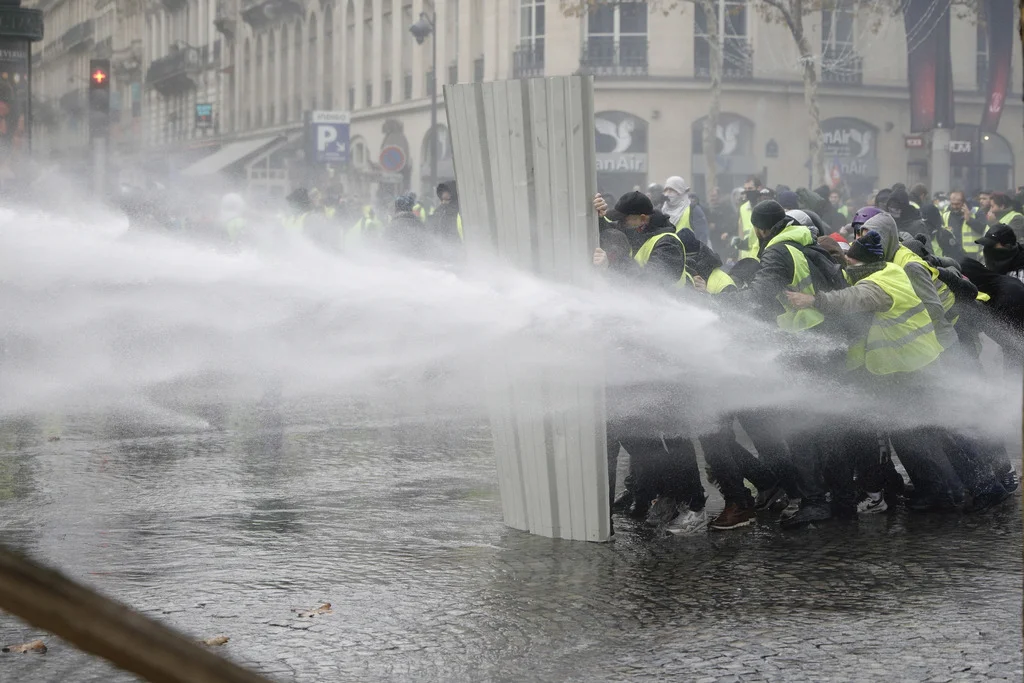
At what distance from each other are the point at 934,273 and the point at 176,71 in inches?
2544

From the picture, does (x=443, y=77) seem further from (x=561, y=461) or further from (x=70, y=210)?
(x=561, y=461)

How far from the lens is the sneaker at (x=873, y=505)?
773 centimetres

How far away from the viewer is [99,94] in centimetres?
2198

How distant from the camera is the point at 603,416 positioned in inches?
252

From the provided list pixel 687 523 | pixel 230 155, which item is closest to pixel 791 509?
pixel 687 523

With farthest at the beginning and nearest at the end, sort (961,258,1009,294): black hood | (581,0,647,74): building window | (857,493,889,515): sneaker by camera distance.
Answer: (581,0,647,74): building window, (961,258,1009,294): black hood, (857,493,889,515): sneaker

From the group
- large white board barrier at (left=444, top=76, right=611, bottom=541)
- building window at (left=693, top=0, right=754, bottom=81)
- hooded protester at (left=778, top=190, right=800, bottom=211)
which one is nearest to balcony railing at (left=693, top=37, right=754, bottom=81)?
→ building window at (left=693, top=0, right=754, bottom=81)

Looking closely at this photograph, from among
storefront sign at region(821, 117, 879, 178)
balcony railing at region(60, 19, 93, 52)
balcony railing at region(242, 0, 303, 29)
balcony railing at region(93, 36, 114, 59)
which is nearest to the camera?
storefront sign at region(821, 117, 879, 178)

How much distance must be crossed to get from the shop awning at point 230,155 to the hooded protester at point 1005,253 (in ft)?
148

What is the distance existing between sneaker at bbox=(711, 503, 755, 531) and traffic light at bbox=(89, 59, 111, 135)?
16.9m

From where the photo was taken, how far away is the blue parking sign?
1432 inches

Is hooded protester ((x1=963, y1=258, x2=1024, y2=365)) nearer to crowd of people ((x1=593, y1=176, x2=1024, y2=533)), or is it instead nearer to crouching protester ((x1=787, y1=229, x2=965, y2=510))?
crowd of people ((x1=593, y1=176, x2=1024, y2=533))

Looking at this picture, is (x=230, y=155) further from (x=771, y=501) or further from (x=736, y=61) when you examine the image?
(x=771, y=501)

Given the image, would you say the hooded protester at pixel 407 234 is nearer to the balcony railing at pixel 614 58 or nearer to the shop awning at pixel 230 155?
the balcony railing at pixel 614 58
